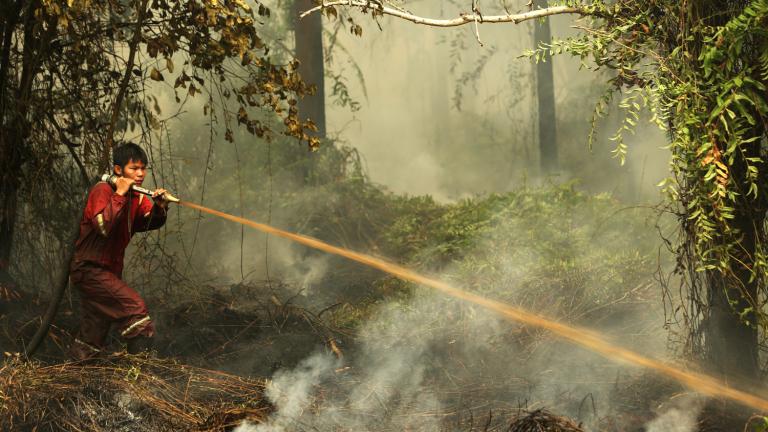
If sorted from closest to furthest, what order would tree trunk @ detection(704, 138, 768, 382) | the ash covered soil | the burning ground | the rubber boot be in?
1. the ash covered soil
2. the burning ground
3. tree trunk @ detection(704, 138, 768, 382)
4. the rubber boot

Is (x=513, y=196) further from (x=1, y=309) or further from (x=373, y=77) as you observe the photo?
(x=373, y=77)

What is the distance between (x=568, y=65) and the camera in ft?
62.4

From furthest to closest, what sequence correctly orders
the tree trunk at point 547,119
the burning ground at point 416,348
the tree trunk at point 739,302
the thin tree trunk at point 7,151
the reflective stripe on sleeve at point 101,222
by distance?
the tree trunk at point 547,119, the thin tree trunk at point 7,151, the reflective stripe on sleeve at point 101,222, the tree trunk at point 739,302, the burning ground at point 416,348

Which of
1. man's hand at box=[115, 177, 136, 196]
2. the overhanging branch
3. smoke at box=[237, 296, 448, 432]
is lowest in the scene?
smoke at box=[237, 296, 448, 432]

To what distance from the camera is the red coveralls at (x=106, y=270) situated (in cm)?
562

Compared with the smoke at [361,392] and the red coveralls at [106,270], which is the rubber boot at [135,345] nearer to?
the red coveralls at [106,270]

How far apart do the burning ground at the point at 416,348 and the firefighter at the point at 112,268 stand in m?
0.24

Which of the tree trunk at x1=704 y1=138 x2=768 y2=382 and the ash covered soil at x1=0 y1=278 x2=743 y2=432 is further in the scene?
the tree trunk at x1=704 y1=138 x2=768 y2=382

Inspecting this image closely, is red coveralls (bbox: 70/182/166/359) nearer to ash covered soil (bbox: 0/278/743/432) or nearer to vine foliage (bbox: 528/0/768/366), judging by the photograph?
ash covered soil (bbox: 0/278/743/432)

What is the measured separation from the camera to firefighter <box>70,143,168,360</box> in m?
5.71

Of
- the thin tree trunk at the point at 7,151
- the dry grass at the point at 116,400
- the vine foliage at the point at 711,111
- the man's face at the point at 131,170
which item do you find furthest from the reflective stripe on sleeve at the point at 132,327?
the vine foliage at the point at 711,111

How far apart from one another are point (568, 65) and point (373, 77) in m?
4.80

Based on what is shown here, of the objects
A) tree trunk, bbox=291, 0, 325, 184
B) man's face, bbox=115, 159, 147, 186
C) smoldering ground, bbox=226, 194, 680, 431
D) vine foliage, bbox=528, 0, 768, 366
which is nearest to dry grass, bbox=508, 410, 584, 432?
smoldering ground, bbox=226, 194, 680, 431

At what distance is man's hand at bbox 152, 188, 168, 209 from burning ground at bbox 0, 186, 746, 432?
1.16 m
